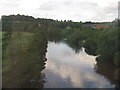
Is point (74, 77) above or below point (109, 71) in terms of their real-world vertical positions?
below

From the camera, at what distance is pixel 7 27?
29.2m

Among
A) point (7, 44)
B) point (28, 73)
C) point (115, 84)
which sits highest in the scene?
point (7, 44)

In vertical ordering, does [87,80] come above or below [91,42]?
below

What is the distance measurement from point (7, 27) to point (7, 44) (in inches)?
267

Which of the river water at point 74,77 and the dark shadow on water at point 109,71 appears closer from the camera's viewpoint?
the river water at point 74,77

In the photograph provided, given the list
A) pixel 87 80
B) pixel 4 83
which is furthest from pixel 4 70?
pixel 87 80

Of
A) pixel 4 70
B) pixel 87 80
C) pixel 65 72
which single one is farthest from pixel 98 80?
pixel 4 70

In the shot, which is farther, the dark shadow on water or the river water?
the dark shadow on water

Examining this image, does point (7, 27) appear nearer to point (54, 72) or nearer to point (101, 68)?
point (54, 72)

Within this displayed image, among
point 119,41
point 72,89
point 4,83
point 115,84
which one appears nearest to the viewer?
point 4,83

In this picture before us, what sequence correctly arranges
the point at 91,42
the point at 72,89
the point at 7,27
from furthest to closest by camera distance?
the point at 91,42, the point at 7,27, the point at 72,89

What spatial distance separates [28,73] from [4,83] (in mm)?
1713

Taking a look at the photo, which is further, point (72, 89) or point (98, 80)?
point (98, 80)

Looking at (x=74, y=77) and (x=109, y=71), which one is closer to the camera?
(x=74, y=77)
